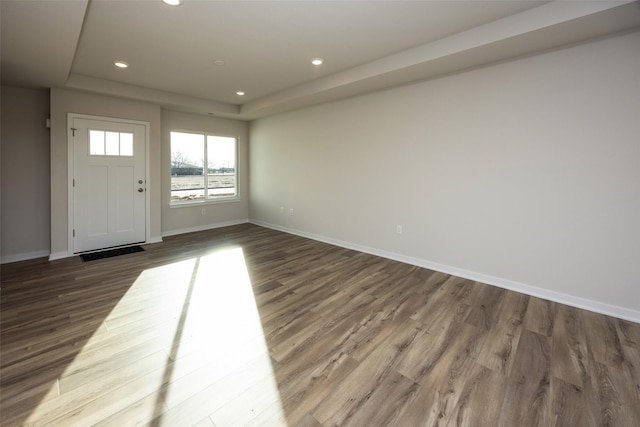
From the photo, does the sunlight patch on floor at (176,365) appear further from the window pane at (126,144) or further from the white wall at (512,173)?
the window pane at (126,144)

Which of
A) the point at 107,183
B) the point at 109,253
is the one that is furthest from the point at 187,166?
the point at 109,253

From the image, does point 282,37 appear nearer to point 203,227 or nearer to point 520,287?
point 520,287

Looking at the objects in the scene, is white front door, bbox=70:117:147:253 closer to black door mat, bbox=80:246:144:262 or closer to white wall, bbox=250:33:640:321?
black door mat, bbox=80:246:144:262

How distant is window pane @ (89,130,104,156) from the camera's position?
4344 mm

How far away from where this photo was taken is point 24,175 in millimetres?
4055

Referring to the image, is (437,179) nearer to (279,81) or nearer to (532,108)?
(532,108)

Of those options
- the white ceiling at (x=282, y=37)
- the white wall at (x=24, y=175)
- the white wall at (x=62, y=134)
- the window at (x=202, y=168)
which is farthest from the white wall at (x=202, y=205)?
the white wall at (x=24, y=175)

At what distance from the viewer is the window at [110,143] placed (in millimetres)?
4374

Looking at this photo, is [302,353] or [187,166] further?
[187,166]

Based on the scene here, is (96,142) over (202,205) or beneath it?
over

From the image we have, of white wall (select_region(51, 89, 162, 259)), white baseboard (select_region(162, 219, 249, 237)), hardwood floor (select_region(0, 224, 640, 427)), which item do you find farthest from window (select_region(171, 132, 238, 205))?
hardwood floor (select_region(0, 224, 640, 427))

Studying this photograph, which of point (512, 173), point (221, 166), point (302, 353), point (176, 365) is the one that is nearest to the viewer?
point (176, 365)

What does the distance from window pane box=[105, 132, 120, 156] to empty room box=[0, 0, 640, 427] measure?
72 mm

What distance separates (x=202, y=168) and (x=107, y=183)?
184 centimetres
